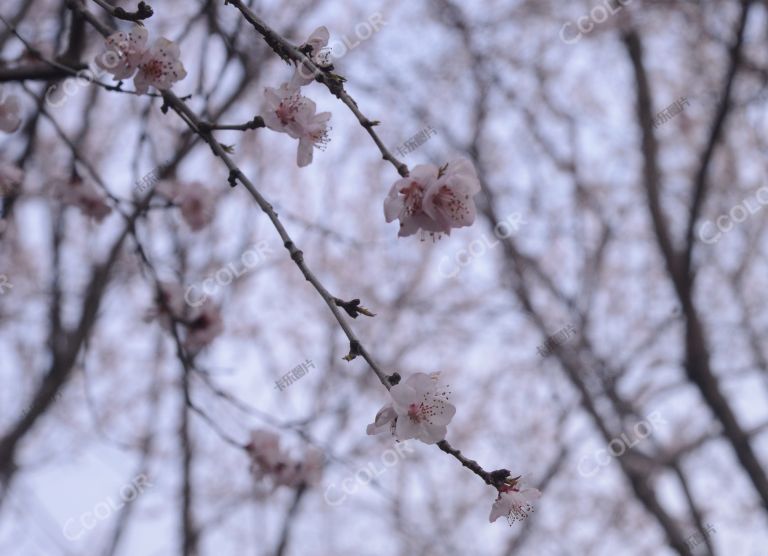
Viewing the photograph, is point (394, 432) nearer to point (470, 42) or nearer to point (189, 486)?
point (189, 486)

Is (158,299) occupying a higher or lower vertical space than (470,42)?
lower

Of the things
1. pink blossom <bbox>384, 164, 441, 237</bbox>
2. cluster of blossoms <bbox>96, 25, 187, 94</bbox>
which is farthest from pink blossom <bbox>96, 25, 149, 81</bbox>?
pink blossom <bbox>384, 164, 441, 237</bbox>

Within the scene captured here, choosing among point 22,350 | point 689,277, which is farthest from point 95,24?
point 22,350

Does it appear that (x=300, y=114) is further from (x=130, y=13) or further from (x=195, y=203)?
(x=195, y=203)

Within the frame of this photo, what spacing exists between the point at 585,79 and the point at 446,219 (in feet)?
19.3

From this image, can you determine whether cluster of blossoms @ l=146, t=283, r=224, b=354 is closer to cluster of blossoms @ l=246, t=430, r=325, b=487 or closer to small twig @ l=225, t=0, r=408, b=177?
cluster of blossoms @ l=246, t=430, r=325, b=487

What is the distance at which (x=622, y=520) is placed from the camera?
7770 millimetres

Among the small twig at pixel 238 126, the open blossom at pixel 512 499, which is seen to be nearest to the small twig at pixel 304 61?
the small twig at pixel 238 126

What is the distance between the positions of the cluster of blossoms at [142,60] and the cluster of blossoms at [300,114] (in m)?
0.22

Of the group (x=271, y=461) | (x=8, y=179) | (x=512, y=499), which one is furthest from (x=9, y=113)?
(x=512, y=499)

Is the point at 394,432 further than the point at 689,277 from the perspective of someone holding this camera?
No

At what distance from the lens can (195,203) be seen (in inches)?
117

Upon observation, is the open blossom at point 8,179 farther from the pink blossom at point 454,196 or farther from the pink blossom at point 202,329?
the pink blossom at point 454,196

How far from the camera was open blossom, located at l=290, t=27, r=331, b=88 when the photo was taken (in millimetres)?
1517
